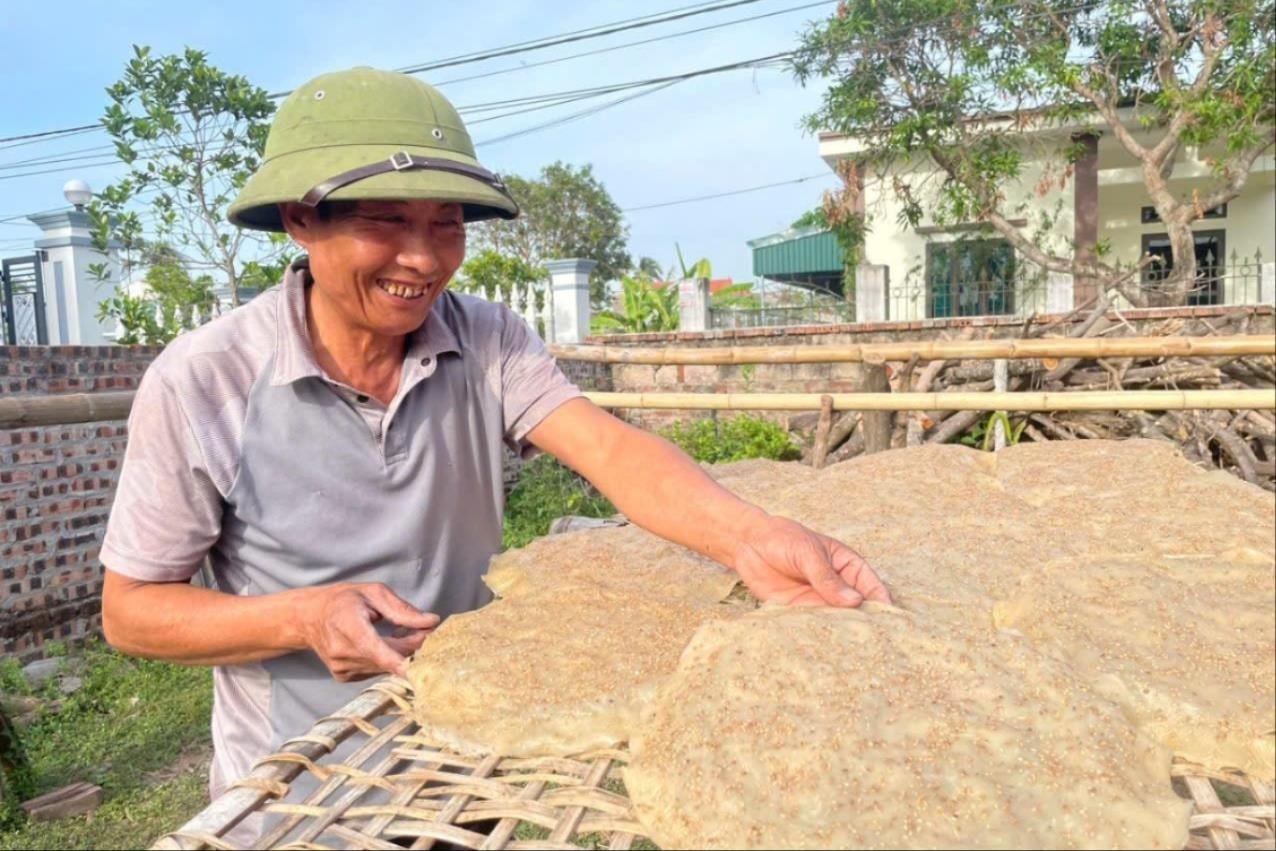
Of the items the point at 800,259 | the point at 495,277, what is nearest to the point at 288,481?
the point at 495,277

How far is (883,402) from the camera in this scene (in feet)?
7.89

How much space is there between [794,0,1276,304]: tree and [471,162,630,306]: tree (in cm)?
1319

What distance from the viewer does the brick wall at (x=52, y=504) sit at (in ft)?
13.0

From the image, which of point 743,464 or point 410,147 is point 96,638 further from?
point 410,147

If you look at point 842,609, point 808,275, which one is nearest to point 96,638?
point 842,609

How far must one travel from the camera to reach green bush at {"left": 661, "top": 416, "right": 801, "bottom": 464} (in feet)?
22.4

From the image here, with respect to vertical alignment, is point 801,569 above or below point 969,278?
below

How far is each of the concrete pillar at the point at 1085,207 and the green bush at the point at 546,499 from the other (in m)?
7.54

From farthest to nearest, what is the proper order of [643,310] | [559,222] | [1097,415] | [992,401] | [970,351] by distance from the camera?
[559,222] < [643,310] < [1097,415] < [970,351] < [992,401]

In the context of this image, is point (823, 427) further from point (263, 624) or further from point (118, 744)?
point (118, 744)

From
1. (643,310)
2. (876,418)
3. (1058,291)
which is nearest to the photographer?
(876,418)

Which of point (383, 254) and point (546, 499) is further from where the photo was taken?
point (546, 499)

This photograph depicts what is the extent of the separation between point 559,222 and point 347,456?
23.6 m

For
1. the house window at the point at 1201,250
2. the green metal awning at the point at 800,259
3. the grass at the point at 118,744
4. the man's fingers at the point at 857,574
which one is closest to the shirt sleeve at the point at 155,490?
the man's fingers at the point at 857,574
